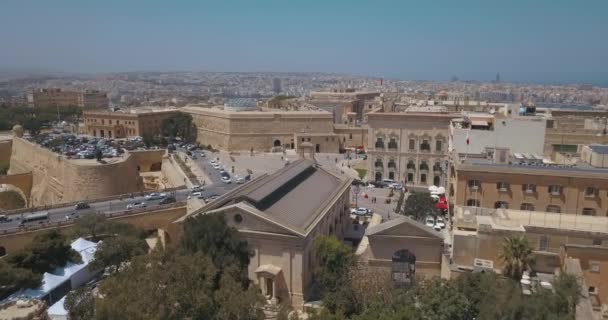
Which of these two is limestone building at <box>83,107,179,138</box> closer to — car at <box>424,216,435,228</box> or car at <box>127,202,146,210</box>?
car at <box>127,202,146,210</box>

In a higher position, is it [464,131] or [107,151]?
[464,131]

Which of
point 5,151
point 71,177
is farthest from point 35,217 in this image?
point 5,151

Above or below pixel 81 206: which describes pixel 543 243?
above

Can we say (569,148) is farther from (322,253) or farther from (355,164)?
(355,164)

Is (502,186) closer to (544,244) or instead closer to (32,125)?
(544,244)

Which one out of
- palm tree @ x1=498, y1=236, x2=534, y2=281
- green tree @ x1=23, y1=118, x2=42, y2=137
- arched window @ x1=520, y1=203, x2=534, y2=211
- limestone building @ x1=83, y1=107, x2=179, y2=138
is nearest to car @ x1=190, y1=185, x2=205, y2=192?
arched window @ x1=520, y1=203, x2=534, y2=211

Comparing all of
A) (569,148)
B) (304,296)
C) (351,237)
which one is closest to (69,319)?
(304,296)

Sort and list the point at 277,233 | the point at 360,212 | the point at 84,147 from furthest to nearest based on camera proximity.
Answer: the point at 84,147 → the point at 360,212 → the point at 277,233
